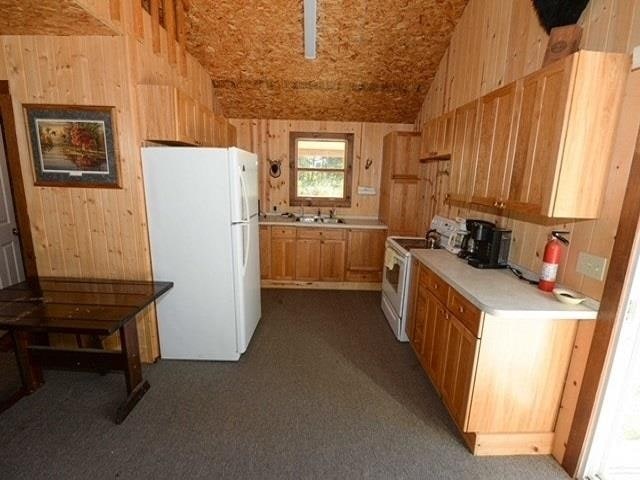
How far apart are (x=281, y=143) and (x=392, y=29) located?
83.8 inches

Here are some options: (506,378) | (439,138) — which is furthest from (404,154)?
(506,378)

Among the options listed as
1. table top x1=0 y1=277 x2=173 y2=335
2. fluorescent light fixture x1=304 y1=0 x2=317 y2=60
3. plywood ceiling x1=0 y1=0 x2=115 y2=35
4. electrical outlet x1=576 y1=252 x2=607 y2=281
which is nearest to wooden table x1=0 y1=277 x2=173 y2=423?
table top x1=0 y1=277 x2=173 y2=335

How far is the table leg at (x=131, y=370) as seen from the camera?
2.12m

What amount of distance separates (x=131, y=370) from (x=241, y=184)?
1572 millimetres

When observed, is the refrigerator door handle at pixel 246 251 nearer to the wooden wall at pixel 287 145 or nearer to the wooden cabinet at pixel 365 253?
the wooden cabinet at pixel 365 253

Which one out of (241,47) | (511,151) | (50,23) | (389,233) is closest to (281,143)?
(241,47)

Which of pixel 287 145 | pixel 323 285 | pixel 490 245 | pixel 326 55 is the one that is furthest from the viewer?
pixel 287 145

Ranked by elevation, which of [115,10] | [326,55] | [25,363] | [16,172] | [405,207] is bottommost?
[25,363]

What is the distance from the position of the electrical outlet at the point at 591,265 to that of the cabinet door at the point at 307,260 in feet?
9.88

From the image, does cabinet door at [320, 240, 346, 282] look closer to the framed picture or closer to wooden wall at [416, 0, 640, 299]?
wooden wall at [416, 0, 640, 299]

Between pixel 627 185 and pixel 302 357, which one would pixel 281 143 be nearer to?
pixel 302 357

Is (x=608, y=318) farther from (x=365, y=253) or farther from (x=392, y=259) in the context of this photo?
(x=365, y=253)

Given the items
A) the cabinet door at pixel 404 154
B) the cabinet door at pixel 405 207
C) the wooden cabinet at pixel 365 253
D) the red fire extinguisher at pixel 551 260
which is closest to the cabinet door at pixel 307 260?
the wooden cabinet at pixel 365 253

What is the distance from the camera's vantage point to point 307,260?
4.44m
